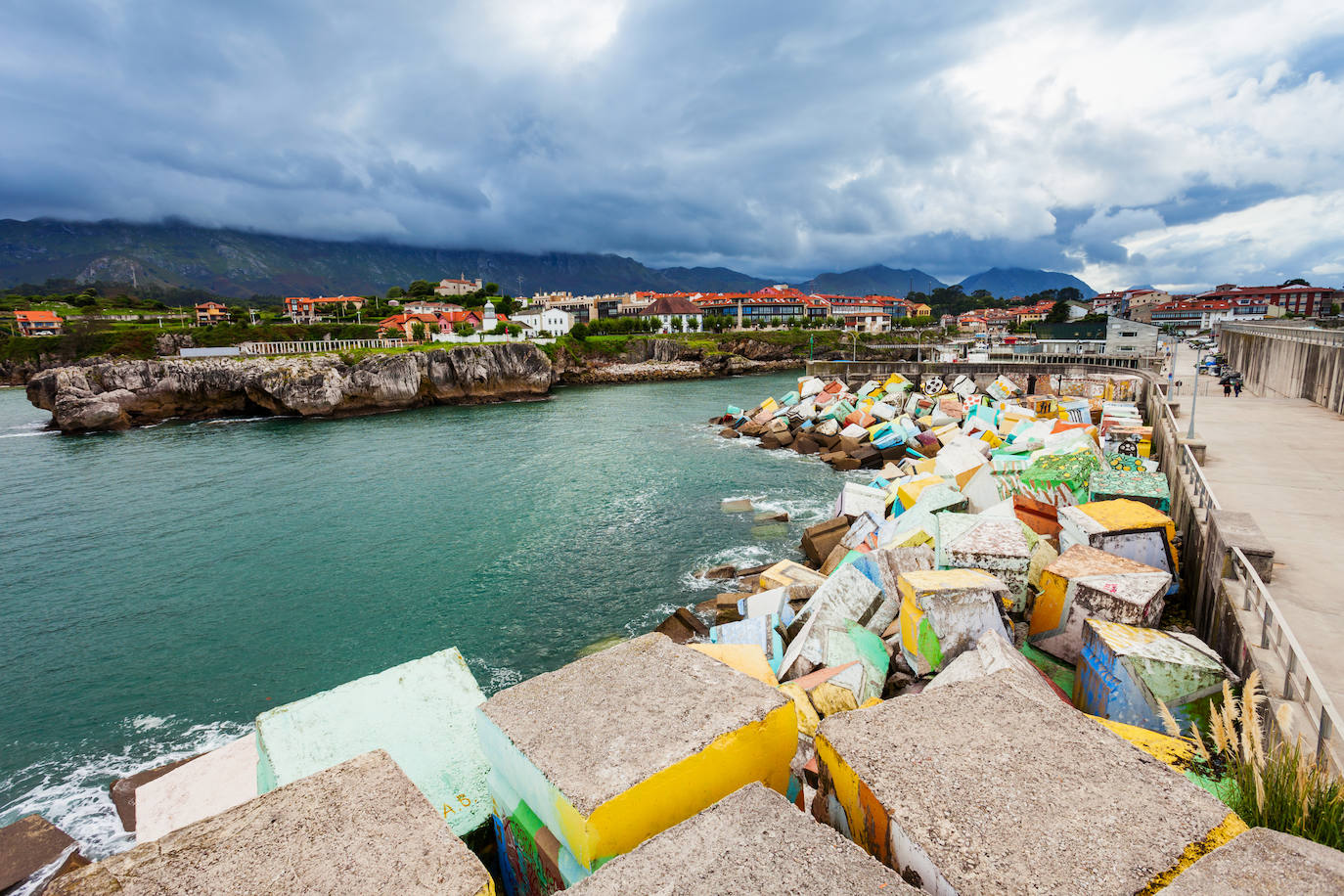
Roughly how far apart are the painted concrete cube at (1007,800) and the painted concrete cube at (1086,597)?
4.63 metres

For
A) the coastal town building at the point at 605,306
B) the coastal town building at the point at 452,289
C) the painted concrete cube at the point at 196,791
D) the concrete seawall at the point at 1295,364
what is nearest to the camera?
the painted concrete cube at the point at 196,791

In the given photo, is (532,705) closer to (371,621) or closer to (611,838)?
(611,838)

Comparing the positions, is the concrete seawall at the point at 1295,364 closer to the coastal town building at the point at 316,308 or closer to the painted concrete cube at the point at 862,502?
the painted concrete cube at the point at 862,502

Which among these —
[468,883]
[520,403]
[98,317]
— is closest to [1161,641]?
[468,883]

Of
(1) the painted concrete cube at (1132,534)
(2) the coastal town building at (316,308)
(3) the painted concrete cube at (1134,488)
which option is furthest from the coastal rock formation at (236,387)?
(2) the coastal town building at (316,308)

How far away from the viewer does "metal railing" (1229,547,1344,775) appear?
12.9 ft

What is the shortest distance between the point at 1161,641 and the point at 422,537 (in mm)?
16575

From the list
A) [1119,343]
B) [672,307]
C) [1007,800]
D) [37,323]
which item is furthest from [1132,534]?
[37,323]

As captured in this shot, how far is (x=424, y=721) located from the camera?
411 cm

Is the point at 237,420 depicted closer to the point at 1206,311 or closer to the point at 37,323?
the point at 37,323

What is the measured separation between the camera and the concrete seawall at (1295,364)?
1877 centimetres

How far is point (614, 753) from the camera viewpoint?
2502mm

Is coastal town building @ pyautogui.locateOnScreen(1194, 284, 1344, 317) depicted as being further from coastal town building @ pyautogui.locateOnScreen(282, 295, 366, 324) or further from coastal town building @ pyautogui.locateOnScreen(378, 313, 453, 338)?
coastal town building @ pyautogui.locateOnScreen(282, 295, 366, 324)

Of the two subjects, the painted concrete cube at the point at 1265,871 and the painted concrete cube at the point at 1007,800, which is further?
the painted concrete cube at the point at 1007,800
